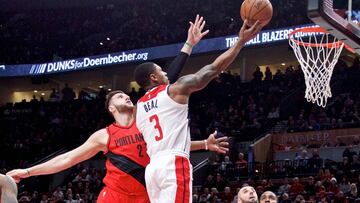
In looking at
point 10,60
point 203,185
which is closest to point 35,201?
point 203,185

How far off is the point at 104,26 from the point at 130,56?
3712 millimetres

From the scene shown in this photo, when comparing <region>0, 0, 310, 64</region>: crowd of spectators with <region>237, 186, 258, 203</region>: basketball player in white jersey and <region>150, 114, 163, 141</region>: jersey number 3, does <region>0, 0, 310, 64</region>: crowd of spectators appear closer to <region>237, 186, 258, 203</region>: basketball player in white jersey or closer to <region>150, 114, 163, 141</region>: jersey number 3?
<region>237, 186, 258, 203</region>: basketball player in white jersey

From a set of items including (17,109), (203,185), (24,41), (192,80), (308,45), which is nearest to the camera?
(192,80)

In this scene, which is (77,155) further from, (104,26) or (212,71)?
(104,26)

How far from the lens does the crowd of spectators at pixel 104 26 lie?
2581cm

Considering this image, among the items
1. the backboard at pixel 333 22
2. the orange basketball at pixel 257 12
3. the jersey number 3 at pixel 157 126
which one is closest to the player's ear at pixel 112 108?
the jersey number 3 at pixel 157 126

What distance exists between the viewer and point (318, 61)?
12406 mm

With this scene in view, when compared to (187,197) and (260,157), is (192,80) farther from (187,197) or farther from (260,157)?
(260,157)

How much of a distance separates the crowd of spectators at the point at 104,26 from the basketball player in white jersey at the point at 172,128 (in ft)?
63.3

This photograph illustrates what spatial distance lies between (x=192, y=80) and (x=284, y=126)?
53.4ft

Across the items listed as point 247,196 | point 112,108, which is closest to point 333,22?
point 247,196

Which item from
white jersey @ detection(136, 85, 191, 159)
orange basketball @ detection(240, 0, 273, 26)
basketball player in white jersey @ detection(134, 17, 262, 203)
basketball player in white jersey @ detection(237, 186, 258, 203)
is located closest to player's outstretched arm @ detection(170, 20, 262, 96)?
basketball player in white jersey @ detection(134, 17, 262, 203)

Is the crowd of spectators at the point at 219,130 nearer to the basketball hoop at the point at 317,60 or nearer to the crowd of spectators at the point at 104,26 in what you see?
the crowd of spectators at the point at 104,26

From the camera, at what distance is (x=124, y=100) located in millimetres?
5293
